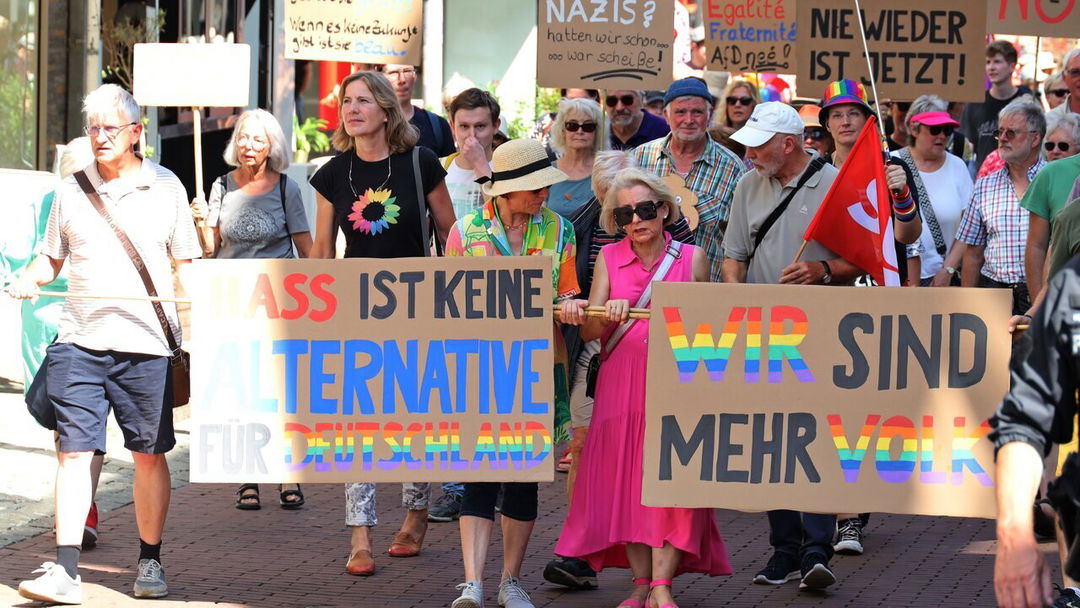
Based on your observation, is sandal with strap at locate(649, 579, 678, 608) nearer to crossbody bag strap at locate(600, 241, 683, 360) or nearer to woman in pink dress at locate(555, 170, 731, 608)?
woman in pink dress at locate(555, 170, 731, 608)

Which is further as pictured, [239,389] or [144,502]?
[144,502]

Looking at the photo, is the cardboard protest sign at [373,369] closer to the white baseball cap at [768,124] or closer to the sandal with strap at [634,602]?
the sandal with strap at [634,602]

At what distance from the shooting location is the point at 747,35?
1172 cm

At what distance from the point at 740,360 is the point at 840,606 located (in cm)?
130

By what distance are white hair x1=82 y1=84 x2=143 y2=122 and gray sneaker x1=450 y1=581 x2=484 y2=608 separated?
2273 millimetres

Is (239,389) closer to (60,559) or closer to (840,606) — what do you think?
(60,559)

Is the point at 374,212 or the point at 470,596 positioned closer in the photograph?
the point at 470,596

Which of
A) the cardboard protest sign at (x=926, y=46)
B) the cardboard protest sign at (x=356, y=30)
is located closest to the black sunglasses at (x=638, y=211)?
the cardboard protest sign at (x=926, y=46)

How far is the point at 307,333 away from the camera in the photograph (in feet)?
19.7

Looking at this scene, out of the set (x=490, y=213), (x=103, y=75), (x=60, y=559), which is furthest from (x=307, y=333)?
(x=103, y=75)

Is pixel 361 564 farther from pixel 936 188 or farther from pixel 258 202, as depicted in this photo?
pixel 936 188

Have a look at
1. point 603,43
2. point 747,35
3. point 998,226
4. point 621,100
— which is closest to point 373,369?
point 998,226

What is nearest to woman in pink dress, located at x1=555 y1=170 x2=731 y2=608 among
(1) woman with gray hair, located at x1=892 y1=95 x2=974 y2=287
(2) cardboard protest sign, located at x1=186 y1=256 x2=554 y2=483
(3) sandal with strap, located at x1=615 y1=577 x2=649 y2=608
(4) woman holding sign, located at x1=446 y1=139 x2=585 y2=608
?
(3) sandal with strap, located at x1=615 y1=577 x2=649 y2=608

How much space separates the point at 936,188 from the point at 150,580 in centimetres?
503
